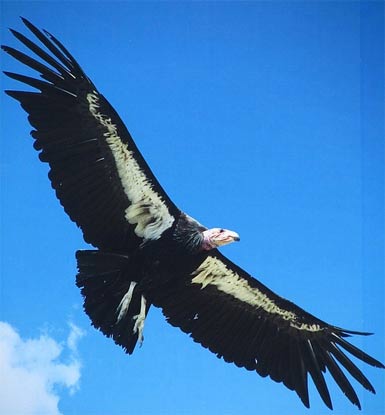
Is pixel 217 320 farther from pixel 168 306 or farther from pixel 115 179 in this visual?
pixel 115 179

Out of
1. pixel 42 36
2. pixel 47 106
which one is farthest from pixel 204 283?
pixel 42 36

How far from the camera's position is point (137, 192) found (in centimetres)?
816

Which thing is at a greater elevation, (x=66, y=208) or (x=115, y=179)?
(x=115, y=179)

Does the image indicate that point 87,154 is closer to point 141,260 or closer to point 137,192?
point 137,192

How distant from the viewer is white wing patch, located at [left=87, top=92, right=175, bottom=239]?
793cm

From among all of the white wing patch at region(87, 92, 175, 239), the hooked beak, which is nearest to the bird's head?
the hooked beak

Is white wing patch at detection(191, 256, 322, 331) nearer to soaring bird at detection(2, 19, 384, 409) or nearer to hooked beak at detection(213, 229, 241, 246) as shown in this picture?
soaring bird at detection(2, 19, 384, 409)

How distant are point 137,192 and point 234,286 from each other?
1478 mm

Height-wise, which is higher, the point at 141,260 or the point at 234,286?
the point at 234,286

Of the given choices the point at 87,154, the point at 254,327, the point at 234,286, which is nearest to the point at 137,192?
the point at 87,154

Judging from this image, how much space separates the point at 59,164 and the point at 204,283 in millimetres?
1972

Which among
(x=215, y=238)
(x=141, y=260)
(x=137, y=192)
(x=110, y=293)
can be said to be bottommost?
(x=110, y=293)

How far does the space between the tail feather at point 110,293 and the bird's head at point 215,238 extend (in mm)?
744

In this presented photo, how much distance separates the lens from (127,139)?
26.0ft
